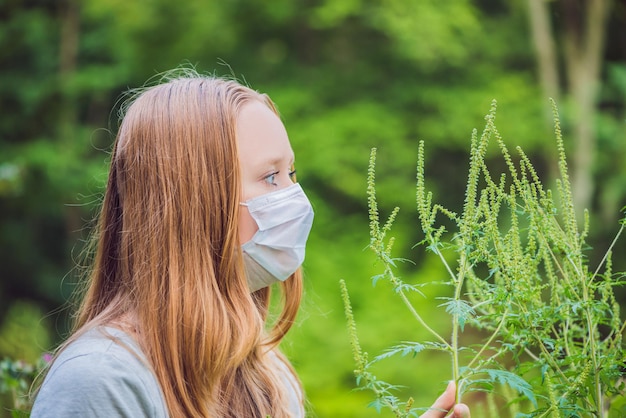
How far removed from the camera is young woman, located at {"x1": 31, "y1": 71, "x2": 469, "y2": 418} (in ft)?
6.13

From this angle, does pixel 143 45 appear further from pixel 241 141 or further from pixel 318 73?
pixel 241 141

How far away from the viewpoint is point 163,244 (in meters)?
1.97

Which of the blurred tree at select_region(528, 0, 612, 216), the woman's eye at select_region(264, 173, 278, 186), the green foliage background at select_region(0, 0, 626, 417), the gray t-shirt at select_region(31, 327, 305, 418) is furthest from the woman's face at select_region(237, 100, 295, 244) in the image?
the blurred tree at select_region(528, 0, 612, 216)

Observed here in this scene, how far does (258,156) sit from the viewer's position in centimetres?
208

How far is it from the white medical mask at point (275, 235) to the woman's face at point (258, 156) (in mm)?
21

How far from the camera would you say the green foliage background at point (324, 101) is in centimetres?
1035

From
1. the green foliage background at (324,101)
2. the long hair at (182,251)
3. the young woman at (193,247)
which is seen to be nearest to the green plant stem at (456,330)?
the young woman at (193,247)

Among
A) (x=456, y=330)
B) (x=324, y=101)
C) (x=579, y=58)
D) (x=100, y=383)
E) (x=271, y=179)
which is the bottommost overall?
(x=324, y=101)

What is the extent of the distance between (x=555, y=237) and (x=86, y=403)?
3.27ft

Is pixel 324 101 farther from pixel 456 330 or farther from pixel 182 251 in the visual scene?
pixel 456 330

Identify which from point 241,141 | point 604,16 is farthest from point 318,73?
point 241,141

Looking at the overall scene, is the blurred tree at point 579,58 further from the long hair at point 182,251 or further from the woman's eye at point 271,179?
the long hair at point 182,251

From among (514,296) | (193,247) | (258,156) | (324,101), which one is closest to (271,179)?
(258,156)

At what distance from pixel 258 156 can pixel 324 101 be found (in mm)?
9495
